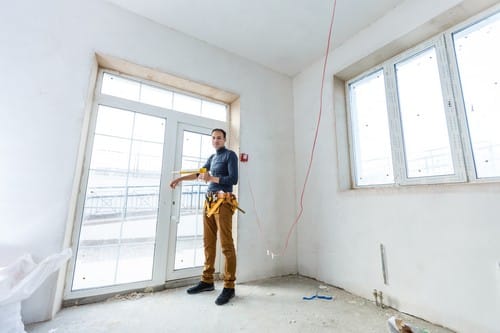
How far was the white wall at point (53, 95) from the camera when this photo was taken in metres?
1.54

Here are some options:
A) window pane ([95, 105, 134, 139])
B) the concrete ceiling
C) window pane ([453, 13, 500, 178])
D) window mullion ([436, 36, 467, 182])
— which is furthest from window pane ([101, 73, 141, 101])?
window pane ([453, 13, 500, 178])

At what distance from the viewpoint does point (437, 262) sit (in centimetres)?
157

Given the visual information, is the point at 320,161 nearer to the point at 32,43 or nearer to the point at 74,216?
the point at 74,216

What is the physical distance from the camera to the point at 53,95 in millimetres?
1719

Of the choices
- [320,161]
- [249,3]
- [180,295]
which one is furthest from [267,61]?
[180,295]

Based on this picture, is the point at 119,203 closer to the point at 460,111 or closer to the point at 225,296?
the point at 225,296

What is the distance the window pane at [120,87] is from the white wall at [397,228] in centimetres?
199

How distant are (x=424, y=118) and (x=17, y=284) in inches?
123

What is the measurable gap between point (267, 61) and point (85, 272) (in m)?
2.93

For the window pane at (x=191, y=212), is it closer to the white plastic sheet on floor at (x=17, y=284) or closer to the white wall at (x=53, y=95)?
the white wall at (x=53, y=95)

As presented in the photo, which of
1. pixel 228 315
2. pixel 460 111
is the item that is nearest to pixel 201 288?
pixel 228 315

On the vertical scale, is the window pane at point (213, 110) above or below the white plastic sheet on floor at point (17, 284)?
above

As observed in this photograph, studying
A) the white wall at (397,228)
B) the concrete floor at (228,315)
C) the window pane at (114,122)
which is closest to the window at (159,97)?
the window pane at (114,122)

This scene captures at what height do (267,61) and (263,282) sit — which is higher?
(267,61)
